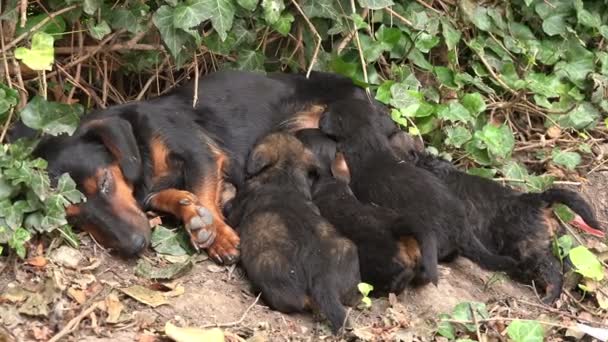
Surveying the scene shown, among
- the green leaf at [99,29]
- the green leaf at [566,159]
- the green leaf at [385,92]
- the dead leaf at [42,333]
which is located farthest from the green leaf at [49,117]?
the green leaf at [566,159]

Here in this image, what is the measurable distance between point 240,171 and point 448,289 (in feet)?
4.12

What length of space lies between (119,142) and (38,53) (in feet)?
1.72

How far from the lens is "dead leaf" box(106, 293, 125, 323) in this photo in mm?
2957

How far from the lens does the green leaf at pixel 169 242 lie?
11.8ft

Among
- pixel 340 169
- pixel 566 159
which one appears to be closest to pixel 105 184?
pixel 340 169

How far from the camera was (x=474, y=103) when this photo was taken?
483 cm

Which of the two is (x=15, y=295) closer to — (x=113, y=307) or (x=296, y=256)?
(x=113, y=307)

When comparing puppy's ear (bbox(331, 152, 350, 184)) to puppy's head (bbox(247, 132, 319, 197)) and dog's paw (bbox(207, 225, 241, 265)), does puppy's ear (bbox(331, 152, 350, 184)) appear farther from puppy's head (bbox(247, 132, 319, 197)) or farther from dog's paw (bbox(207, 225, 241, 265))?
dog's paw (bbox(207, 225, 241, 265))

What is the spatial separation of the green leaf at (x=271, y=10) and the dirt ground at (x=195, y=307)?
141 centimetres

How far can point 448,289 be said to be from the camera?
3.59 m

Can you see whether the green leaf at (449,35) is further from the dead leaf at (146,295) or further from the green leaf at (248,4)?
the dead leaf at (146,295)

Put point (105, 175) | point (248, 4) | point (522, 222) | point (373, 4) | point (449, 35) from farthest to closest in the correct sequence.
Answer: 1. point (449, 35)
2. point (373, 4)
3. point (248, 4)
4. point (522, 222)
5. point (105, 175)

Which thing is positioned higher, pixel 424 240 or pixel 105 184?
pixel 424 240

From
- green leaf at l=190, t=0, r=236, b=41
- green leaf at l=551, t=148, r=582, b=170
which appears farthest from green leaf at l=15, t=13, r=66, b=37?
green leaf at l=551, t=148, r=582, b=170
